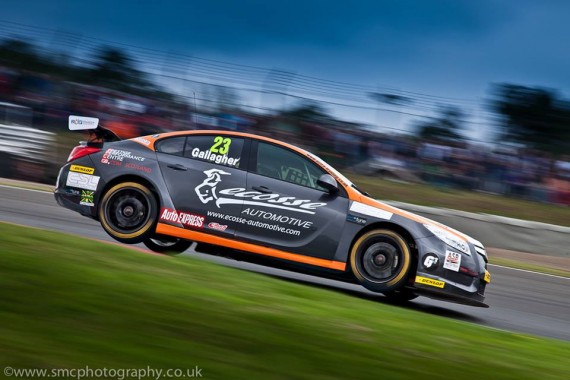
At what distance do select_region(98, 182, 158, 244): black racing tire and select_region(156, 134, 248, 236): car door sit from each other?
198 mm

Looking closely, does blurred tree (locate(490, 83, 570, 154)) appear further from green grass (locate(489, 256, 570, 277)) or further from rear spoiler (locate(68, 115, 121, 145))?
rear spoiler (locate(68, 115, 121, 145))

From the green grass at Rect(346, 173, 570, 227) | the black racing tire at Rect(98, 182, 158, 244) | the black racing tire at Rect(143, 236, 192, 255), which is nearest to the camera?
the black racing tire at Rect(98, 182, 158, 244)

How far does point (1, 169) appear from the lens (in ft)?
56.3

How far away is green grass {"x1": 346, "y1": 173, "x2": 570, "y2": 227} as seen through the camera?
17.5 metres

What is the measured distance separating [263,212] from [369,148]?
34.5ft

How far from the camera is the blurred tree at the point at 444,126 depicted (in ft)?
58.1

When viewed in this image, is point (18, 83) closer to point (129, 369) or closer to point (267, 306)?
point (267, 306)

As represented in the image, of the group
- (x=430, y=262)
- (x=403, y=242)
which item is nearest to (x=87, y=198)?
(x=403, y=242)

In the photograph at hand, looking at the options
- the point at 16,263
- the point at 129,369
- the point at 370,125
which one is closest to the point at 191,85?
the point at 370,125

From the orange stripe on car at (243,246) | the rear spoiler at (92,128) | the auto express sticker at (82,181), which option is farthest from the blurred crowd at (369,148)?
the orange stripe on car at (243,246)

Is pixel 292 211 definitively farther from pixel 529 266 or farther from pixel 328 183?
pixel 529 266

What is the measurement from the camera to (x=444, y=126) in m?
17.8

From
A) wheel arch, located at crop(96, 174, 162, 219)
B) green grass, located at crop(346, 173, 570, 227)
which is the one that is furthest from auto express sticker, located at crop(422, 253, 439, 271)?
green grass, located at crop(346, 173, 570, 227)

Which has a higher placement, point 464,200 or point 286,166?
point 464,200
